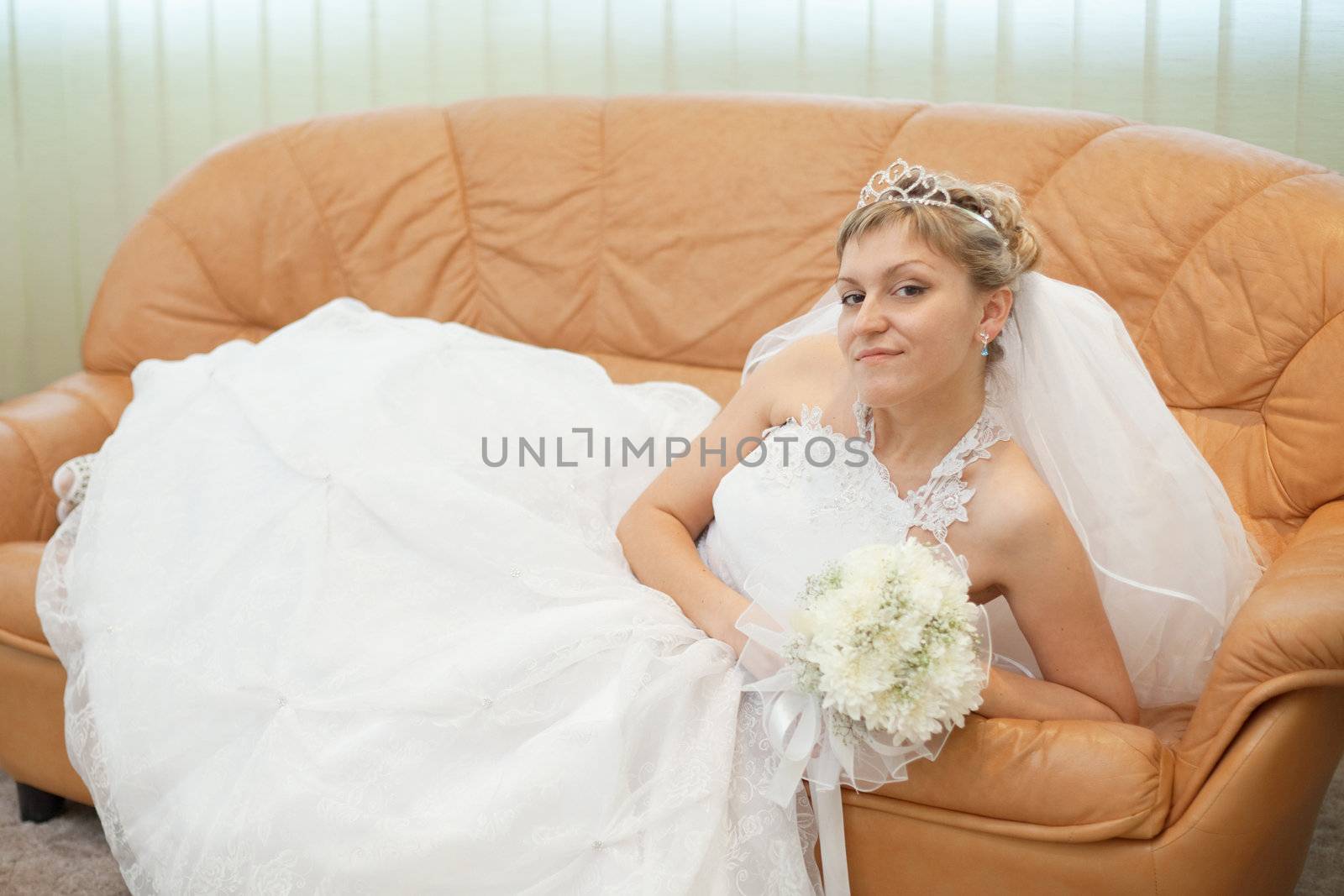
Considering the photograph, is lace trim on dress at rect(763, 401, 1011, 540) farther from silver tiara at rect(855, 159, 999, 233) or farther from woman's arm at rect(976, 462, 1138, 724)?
silver tiara at rect(855, 159, 999, 233)

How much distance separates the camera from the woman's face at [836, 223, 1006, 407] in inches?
69.7

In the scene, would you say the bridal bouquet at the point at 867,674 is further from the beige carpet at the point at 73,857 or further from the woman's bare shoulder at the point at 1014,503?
the beige carpet at the point at 73,857

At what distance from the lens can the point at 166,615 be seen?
194cm

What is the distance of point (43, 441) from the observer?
8.30ft

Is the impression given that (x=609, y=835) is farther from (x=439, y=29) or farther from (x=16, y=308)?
(x=16, y=308)

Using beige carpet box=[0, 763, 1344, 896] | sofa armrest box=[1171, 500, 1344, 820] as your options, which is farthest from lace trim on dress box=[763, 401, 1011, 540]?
beige carpet box=[0, 763, 1344, 896]

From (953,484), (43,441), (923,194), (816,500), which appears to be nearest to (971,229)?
(923,194)

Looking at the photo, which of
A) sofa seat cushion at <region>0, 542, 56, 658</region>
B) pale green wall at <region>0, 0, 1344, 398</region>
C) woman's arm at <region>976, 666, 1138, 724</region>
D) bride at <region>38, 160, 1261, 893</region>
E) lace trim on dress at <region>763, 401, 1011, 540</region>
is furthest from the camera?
pale green wall at <region>0, 0, 1344, 398</region>

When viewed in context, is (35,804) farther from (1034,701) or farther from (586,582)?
(1034,701)

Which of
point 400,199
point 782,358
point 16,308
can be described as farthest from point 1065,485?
point 16,308

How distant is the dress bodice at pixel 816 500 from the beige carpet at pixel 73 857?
1098 millimetres

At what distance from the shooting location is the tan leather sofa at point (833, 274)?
1.64 meters

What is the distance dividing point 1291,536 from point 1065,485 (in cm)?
57

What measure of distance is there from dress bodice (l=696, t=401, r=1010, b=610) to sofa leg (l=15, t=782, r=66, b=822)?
1.38 m
